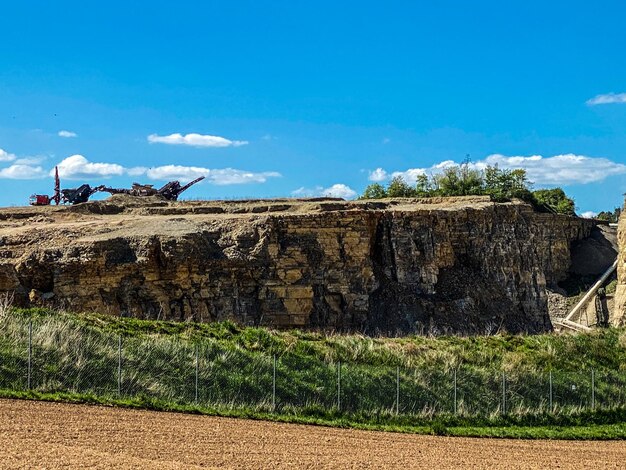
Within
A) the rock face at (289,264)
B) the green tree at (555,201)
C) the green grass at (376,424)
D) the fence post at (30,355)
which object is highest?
the green tree at (555,201)

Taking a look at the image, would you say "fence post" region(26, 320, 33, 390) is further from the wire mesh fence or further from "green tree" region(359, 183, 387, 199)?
"green tree" region(359, 183, 387, 199)

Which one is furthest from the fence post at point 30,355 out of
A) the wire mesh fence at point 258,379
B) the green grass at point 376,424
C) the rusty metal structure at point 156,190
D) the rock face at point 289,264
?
the rusty metal structure at point 156,190

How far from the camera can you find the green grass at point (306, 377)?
23.5 m

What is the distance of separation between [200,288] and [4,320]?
1851 cm

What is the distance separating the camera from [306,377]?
26.2 metres

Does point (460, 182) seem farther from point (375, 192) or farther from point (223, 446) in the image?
point (223, 446)

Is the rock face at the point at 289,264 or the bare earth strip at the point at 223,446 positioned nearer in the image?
the bare earth strip at the point at 223,446

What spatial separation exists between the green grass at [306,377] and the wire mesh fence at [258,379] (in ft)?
0.13

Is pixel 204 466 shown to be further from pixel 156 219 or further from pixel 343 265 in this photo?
pixel 156 219

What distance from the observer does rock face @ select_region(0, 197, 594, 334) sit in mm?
42156

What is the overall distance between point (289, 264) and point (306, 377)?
64.7 ft

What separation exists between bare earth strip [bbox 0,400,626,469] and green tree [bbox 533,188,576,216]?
71317mm

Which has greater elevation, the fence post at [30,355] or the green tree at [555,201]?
the green tree at [555,201]

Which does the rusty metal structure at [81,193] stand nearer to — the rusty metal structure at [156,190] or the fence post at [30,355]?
the rusty metal structure at [156,190]
